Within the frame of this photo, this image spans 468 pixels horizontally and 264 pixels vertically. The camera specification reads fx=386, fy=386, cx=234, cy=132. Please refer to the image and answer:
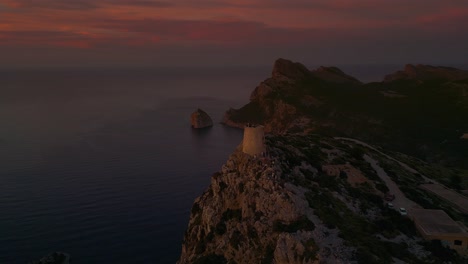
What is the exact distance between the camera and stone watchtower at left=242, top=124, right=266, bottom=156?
57625mm

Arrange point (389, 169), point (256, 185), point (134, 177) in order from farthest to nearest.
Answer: point (134, 177), point (389, 169), point (256, 185)

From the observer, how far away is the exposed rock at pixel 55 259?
241ft

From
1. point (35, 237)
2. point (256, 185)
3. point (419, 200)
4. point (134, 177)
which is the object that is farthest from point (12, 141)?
point (419, 200)

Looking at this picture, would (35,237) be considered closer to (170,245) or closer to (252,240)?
(170,245)

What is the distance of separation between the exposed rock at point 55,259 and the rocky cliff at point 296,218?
28636 millimetres

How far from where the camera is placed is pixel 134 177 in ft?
436

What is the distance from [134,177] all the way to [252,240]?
92738 millimetres

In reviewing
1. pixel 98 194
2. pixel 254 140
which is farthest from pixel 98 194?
pixel 254 140

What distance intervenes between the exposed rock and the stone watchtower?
148 feet

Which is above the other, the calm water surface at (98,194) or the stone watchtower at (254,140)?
the stone watchtower at (254,140)

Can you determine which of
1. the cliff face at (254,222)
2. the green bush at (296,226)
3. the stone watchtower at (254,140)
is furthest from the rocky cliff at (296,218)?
the stone watchtower at (254,140)

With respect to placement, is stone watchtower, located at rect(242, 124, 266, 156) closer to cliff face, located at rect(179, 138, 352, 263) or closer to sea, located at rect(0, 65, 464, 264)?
cliff face, located at rect(179, 138, 352, 263)

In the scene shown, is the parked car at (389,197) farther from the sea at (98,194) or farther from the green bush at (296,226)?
the sea at (98,194)

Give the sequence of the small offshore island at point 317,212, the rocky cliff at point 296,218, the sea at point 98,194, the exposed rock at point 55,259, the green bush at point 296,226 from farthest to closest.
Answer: the sea at point 98,194 → the exposed rock at point 55,259 → the green bush at point 296,226 → the small offshore island at point 317,212 → the rocky cliff at point 296,218
